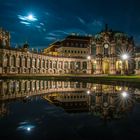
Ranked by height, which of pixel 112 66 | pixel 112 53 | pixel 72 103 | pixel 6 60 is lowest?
pixel 72 103

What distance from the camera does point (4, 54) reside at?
252ft

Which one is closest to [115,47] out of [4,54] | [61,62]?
[61,62]

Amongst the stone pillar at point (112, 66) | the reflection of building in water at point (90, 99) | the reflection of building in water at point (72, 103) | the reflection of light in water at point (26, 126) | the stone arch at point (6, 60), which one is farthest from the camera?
the stone pillar at point (112, 66)

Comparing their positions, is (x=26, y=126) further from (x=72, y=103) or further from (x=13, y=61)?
(x=13, y=61)

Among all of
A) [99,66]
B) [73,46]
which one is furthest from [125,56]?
[73,46]

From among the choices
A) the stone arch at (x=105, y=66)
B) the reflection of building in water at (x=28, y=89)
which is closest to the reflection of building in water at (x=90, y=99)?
the reflection of building in water at (x=28, y=89)

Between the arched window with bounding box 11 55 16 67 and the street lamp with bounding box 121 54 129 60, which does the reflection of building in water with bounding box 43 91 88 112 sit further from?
the street lamp with bounding box 121 54 129 60

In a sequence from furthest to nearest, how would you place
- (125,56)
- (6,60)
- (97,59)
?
1. (97,59)
2. (125,56)
3. (6,60)

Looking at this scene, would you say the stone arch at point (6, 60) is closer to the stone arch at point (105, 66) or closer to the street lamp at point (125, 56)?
the stone arch at point (105, 66)

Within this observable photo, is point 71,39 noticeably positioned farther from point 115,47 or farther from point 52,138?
point 52,138

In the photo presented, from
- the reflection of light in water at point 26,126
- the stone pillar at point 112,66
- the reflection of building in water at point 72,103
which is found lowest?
the reflection of light in water at point 26,126

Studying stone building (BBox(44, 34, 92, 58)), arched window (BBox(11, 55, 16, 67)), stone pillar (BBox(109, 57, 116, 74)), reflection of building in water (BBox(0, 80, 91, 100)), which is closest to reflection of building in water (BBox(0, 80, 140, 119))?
reflection of building in water (BBox(0, 80, 91, 100))

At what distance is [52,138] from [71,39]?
4953 inches

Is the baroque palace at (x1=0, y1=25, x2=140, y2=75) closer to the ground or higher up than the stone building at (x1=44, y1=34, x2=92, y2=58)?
closer to the ground
